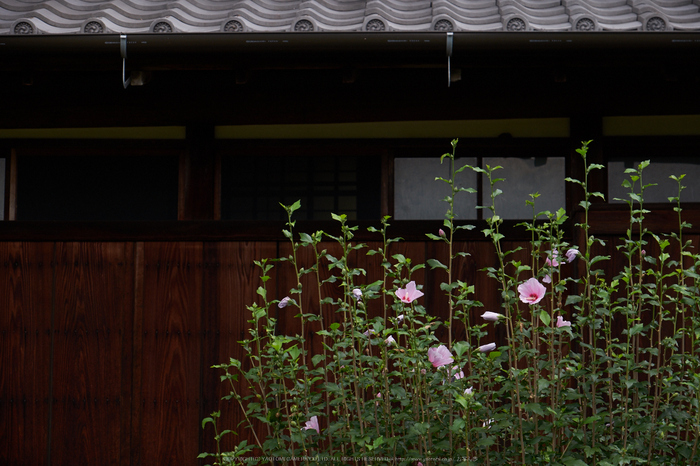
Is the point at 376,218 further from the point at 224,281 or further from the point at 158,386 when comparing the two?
the point at 158,386

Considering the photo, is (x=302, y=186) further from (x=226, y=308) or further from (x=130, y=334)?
(x=130, y=334)

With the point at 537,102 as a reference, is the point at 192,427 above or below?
below

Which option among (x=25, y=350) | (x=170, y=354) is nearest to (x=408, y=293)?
(x=170, y=354)

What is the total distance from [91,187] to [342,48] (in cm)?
194

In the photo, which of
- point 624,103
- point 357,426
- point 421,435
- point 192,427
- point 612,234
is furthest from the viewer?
point 624,103

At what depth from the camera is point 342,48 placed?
336cm

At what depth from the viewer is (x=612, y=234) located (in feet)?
10.5

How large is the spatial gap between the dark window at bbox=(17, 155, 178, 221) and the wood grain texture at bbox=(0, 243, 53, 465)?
2.14 feet

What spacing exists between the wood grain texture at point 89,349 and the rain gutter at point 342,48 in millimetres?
1026

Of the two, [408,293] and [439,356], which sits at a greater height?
[408,293]

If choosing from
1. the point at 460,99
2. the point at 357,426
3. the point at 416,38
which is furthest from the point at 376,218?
the point at 357,426

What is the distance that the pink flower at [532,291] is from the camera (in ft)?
7.25

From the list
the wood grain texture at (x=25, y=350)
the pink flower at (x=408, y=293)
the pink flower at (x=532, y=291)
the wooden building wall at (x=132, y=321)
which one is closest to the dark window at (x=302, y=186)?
the wooden building wall at (x=132, y=321)

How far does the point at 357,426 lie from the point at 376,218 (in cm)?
183
